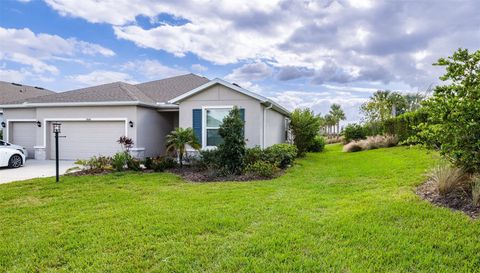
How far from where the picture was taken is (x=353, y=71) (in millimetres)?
17422

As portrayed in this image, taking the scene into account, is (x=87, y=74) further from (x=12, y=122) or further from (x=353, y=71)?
(x=353, y=71)

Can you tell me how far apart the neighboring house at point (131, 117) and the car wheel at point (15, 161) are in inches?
105

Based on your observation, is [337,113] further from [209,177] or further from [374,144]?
[209,177]

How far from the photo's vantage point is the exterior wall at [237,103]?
12.3 metres

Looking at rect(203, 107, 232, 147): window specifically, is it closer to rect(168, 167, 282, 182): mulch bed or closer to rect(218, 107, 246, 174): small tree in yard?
rect(168, 167, 282, 182): mulch bed

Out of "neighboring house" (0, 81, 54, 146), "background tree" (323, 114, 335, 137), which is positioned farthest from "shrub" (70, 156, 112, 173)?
"background tree" (323, 114, 335, 137)

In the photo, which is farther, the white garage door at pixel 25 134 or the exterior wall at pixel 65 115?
the white garage door at pixel 25 134

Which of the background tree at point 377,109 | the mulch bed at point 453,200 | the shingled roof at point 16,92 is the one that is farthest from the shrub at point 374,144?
the shingled roof at point 16,92

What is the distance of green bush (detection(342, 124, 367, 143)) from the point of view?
2347 centimetres

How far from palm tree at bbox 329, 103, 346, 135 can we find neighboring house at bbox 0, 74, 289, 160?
107 ft

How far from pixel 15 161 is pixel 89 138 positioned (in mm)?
3280

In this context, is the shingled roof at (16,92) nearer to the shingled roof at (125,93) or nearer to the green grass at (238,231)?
the shingled roof at (125,93)

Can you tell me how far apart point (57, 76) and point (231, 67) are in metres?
11.2

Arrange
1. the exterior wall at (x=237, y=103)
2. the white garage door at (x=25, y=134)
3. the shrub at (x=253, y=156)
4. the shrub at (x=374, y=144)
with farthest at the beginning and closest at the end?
the shrub at (x=374, y=144) < the white garage door at (x=25, y=134) < the exterior wall at (x=237, y=103) < the shrub at (x=253, y=156)
